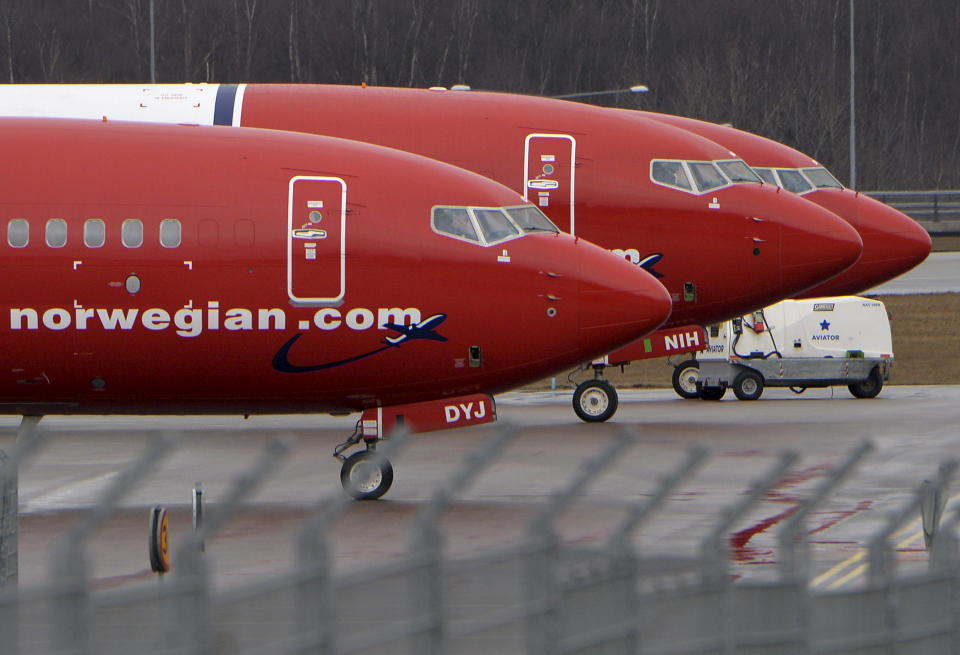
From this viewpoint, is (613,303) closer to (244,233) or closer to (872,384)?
(244,233)

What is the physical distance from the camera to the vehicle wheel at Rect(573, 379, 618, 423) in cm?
2572

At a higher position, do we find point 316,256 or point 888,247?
point 888,247

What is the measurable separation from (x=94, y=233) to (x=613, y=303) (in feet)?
18.5

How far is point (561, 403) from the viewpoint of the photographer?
30.4 m

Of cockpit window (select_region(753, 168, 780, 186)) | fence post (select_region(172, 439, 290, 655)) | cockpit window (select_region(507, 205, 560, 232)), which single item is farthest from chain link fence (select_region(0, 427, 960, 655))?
cockpit window (select_region(753, 168, 780, 186))

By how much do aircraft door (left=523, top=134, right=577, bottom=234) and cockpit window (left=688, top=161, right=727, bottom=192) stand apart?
75.0 inches

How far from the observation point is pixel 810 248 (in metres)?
23.8

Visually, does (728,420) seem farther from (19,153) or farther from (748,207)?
(19,153)

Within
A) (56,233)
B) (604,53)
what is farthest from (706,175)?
(604,53)

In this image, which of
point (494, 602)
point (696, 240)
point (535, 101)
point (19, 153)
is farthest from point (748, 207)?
point (494, 602)

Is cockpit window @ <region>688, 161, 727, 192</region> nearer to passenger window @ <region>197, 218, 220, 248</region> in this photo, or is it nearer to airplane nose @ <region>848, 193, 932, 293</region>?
airplane nose @ <region>848, 193, 932, 293</region>

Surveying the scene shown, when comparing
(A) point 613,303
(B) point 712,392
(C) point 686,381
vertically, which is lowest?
(B) point 712,392

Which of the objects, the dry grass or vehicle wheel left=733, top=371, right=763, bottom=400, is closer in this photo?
vehicle wheel left=733, top=371, right=763, bottom=400

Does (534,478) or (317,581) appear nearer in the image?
(317,581)
